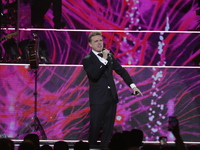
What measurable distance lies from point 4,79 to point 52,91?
2.64 ft

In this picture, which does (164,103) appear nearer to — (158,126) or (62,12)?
(158,126)

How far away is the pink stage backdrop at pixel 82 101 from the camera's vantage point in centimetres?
686

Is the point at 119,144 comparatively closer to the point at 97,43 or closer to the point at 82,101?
the point at 97,43

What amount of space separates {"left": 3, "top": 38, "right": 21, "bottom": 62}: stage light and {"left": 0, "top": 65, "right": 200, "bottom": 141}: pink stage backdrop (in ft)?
0.47

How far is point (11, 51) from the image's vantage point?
22.6 feet

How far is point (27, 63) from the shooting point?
22.3 ft

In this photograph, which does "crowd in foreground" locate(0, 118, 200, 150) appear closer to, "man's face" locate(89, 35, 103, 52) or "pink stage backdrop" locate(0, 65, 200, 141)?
"man's face" locate(89, 35, 103, 52)

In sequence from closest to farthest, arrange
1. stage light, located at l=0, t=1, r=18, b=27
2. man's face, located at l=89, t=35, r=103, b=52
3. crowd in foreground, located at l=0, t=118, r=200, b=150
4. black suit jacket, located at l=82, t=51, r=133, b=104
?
1. crowd in foreground, located at l=0, t=118, r=200, b=150
2. black suit jacket, located at l=82, t=51, r=133, b=104
3. man's face, located at l=89, t=35, r=103, b=52
4. stage light, located at l=0, t=1, r=18, b=27

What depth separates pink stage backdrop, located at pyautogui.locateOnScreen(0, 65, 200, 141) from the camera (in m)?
6.86

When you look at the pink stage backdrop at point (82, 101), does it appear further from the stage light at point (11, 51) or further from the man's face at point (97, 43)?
the man's face at point (97, 43)

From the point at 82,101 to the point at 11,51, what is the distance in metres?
1.39

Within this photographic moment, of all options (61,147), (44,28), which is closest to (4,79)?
(44,28)

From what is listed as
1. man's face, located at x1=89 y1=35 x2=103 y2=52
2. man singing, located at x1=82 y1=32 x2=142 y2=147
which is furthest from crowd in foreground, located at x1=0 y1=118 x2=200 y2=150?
man's face, located at x1=89 y1=35 x2=103 y2=52

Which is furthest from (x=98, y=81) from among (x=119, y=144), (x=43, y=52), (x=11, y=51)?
(x=11, y=51)
